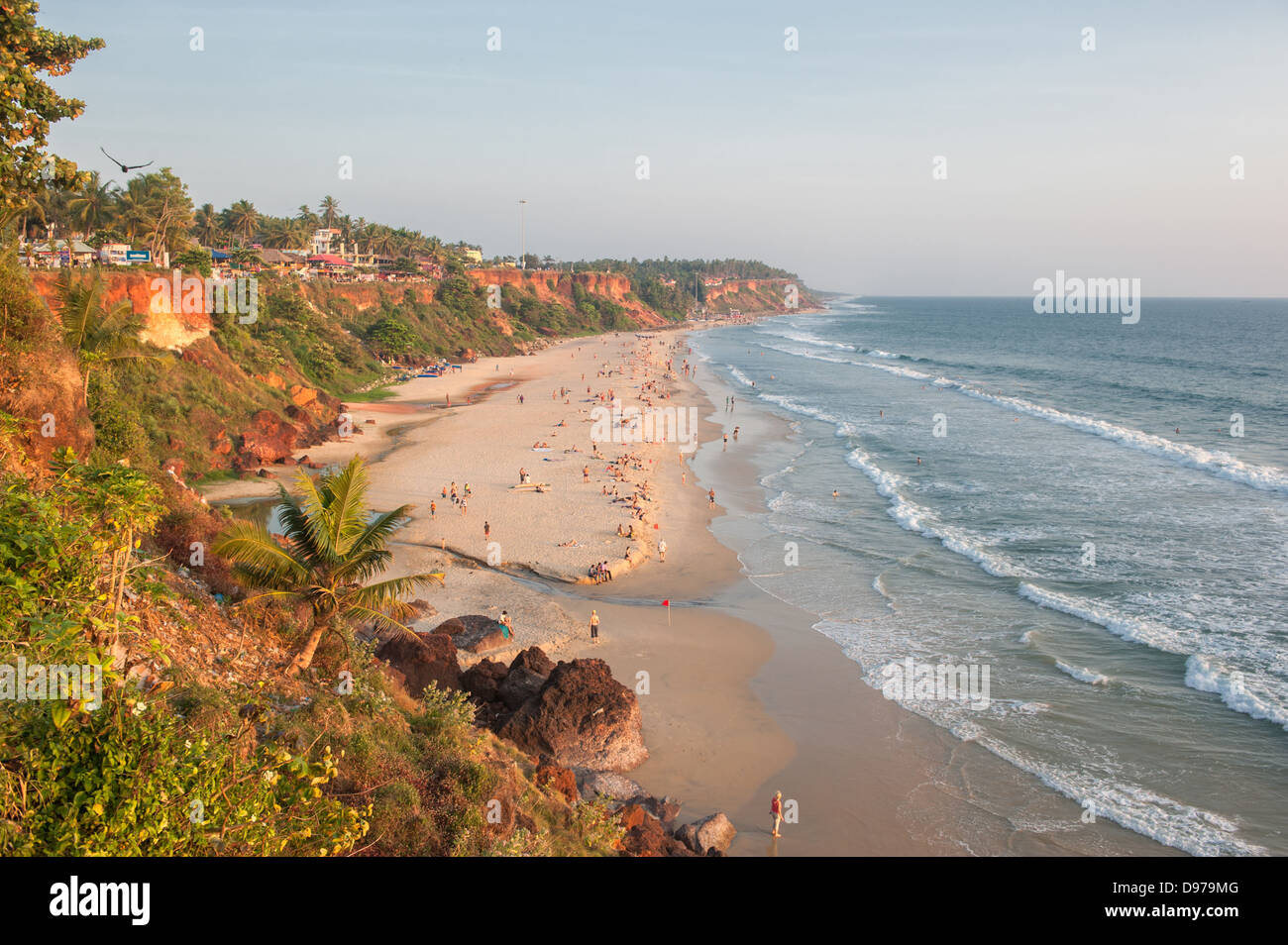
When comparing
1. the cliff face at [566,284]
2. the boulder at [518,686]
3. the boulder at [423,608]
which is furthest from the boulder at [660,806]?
the cliff face at [566,284]

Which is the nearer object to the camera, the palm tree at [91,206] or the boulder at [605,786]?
the boulder at [605,786]

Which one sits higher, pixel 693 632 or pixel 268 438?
pixel 268 438

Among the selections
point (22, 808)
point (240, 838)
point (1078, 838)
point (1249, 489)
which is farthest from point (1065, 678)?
point (1249, 489)

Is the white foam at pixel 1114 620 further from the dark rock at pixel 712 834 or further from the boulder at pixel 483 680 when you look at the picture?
the boulder at pixel 483 680

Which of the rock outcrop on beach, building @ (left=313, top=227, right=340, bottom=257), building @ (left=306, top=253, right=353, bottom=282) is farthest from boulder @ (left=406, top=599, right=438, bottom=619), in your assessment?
building @ (left=313, top=227, right=340, bottom=257)

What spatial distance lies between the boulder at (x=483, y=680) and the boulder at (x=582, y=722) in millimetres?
964

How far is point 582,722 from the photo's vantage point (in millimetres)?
16328

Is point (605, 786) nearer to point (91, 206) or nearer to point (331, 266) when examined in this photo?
point (91, 206)

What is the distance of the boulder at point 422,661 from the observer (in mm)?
16797

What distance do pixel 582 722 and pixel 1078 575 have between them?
1874 cm

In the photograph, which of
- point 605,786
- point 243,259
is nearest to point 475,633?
point 605,786
